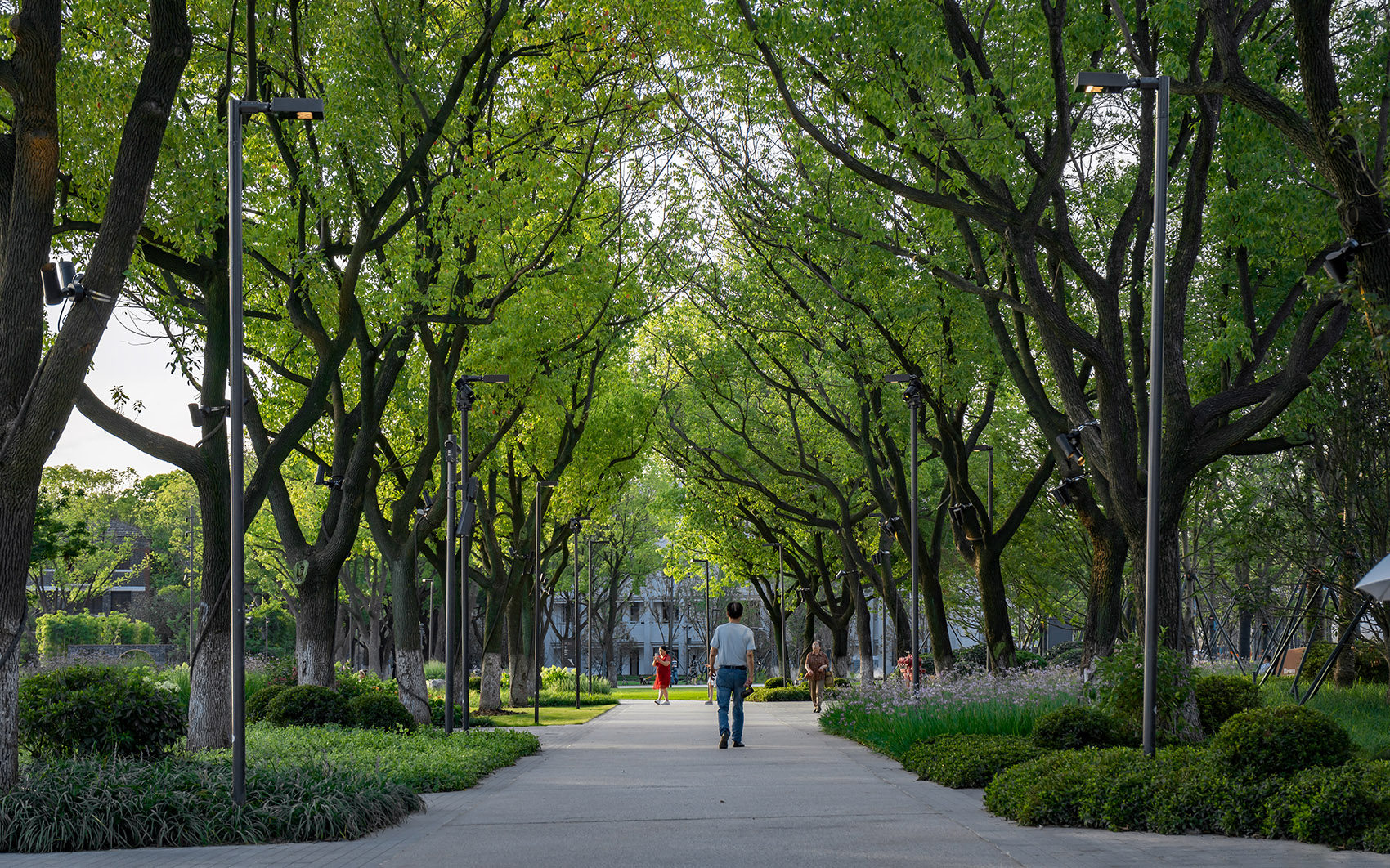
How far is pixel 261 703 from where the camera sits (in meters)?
18.8

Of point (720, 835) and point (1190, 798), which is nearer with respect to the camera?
point (720, 835)

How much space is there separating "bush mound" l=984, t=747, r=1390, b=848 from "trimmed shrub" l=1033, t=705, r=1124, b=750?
6.36 feet

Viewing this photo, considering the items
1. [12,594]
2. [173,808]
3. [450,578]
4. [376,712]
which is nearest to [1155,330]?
[173,808]

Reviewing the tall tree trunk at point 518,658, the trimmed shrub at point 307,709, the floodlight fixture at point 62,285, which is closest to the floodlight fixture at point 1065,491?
the trimmed shrub at point 307,709

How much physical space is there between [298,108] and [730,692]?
1024 cm

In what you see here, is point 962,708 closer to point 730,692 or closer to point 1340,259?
A: point 730,692

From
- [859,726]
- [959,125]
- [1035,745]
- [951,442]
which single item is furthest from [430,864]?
[951,442]

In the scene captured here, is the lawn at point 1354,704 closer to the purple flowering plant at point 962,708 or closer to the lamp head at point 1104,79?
the purple flowering plant at point 962,708

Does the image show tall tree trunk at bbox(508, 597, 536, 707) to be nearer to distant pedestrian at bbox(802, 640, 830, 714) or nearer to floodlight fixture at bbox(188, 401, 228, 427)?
distant pedestrian at bbox(802, 640, 830, 714)

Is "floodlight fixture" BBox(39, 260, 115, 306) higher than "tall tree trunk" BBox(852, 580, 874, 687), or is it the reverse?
Result: "floodlight fixture" BBox(39, 260, 115, 306)

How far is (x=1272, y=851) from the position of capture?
852 cm

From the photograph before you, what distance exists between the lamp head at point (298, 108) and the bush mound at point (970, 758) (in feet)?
29.3

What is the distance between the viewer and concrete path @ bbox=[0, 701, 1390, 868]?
27.5 feet

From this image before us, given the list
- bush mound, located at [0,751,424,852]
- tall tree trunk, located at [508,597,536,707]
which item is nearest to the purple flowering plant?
bush mound, located at [0,751,424,852]
